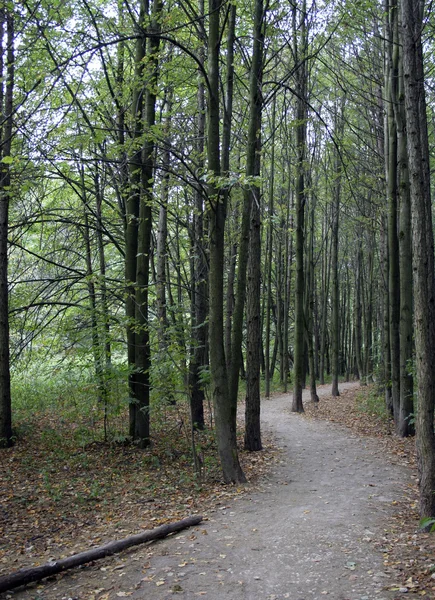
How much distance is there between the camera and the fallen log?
4.94m

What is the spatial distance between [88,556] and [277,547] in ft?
6.93

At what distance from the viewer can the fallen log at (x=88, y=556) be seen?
16.2 ft

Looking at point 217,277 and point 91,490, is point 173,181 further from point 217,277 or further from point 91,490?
point 91,490

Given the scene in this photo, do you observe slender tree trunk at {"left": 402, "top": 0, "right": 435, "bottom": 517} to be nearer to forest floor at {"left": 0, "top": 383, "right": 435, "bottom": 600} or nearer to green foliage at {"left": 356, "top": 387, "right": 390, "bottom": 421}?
forest floor at {"left": 0, "top": 383, "right": 435, "bottom": 600}

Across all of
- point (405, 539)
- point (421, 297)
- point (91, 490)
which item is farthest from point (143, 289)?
point (405, 539)

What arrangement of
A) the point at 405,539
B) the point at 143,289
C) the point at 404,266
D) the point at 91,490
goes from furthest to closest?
the point at 404,266
the point at 143,289
the point at 91,490
the point at 405,539

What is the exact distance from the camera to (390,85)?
39.4 ft

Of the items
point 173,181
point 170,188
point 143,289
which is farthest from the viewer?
point 170,188

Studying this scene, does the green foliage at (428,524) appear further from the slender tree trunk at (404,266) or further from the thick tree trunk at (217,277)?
the slender tree trunk at (404,266)

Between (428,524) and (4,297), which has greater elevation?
(4,297)

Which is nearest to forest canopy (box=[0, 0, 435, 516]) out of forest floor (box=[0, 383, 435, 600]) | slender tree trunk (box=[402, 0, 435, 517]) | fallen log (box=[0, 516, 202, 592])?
slender tree trunk (box=[402, 0, 435, 517])

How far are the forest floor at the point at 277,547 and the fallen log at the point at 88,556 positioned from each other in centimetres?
9

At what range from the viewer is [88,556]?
217 inches

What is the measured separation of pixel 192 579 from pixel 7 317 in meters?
7.72
